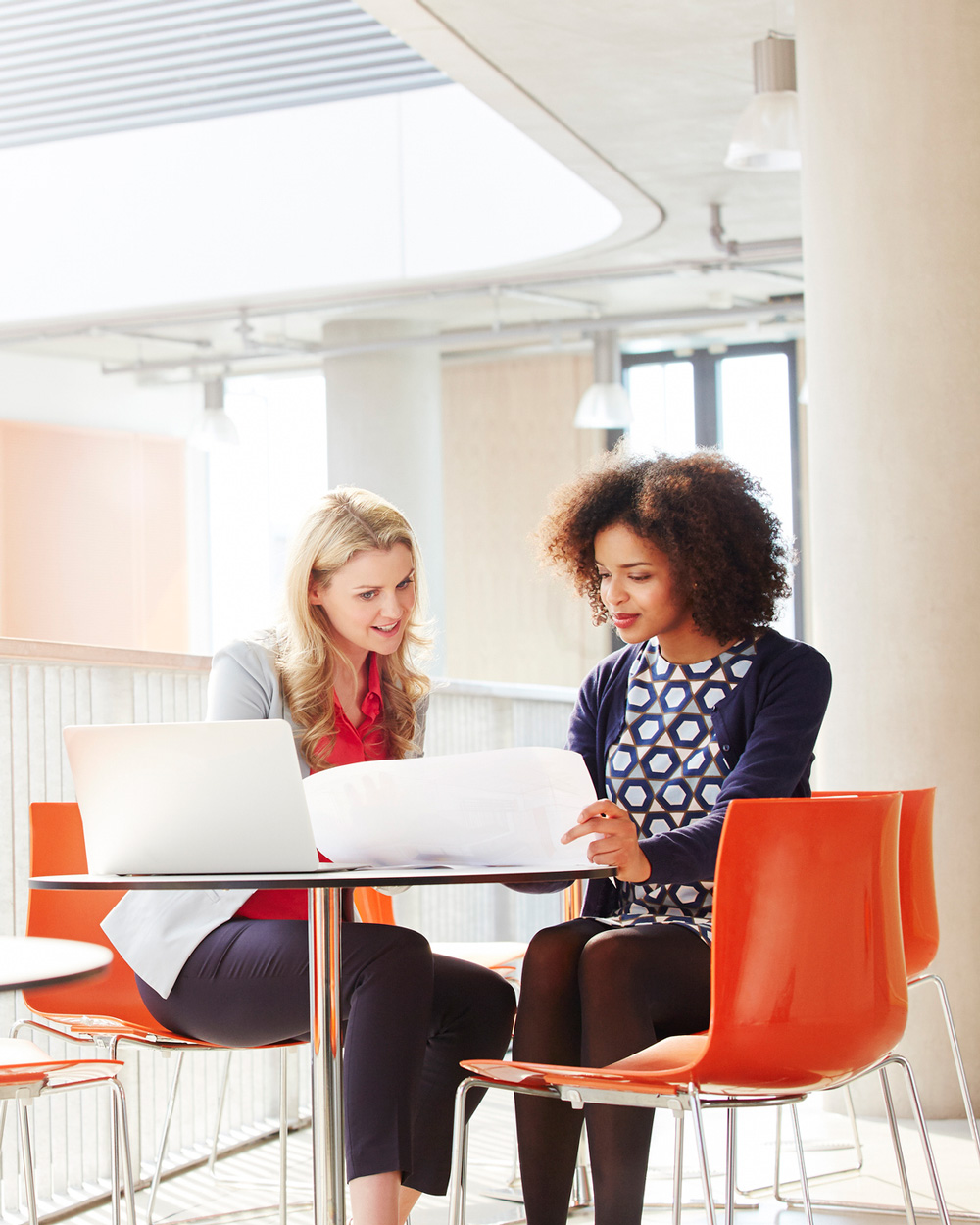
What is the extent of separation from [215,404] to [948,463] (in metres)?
9.15

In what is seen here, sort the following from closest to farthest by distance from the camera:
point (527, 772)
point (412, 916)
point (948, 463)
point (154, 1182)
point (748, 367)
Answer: point (527, 772) → point (154, 1182) → point (948, 463) → point (412, 916) → point (748, 367)

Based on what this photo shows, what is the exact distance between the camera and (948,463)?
3.82 m

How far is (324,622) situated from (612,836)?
26.3 inches

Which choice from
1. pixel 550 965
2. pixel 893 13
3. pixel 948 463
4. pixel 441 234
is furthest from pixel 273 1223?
pixel 441 234

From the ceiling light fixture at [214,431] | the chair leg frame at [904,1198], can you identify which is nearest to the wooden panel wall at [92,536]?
the ceiling light fixture at [214,431]

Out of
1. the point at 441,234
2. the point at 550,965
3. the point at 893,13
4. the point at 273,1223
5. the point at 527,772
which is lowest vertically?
the point at 273,1223

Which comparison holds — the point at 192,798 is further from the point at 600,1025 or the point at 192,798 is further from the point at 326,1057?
the point at 600,1025

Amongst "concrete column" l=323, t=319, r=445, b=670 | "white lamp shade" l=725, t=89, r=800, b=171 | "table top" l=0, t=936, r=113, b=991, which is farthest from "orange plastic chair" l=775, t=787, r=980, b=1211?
"concrete column" l=323, t=319, r=445, b=670

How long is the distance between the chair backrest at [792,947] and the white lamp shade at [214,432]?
9103mm

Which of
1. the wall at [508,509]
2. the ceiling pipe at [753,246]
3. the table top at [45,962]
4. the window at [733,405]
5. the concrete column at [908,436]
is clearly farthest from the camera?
the wall at [508,509]

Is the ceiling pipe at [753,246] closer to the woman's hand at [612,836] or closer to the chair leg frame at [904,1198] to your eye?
the chair leg frame at [904,1198]

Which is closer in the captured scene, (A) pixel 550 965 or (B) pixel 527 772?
(B) pixel 527 772

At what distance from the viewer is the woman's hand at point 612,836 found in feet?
6.44

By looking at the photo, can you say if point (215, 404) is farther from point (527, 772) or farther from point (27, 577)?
point (527, 772)
